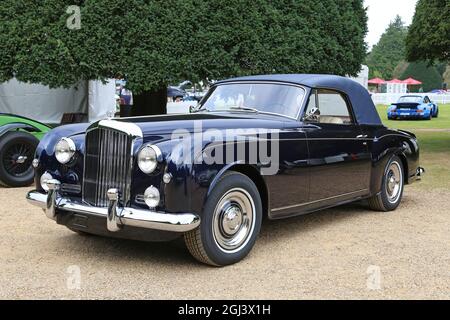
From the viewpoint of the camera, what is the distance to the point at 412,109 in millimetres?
26281

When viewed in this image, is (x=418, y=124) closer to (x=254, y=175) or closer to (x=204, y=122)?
(x=254, y=175)

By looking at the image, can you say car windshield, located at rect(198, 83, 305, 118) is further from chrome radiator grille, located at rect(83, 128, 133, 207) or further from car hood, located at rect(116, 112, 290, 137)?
chrome radiator grille, located at rect(83, 128, 133, 207)

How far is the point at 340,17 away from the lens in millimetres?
12609

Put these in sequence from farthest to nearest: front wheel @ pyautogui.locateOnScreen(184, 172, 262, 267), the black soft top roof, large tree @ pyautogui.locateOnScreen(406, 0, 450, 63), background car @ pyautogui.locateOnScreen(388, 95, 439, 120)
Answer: background car @ pyautogui.locateOnScreen(388, 95, 439, 120)
large tree @ pyautogui.locateOnScreen(406, 0, 450, 63)
the black soft top roof
front wheel @ pyautogui.locateOnScreen(184, 172, 262, 267)

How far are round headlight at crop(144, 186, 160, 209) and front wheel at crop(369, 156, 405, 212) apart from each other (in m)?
3.46

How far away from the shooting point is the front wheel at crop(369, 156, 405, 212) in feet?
22.6

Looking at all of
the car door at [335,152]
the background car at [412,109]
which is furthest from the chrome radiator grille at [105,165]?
the background car at [412,109]

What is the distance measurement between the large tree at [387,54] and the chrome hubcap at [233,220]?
87.6 meters

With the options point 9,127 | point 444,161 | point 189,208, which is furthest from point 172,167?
point 444,161

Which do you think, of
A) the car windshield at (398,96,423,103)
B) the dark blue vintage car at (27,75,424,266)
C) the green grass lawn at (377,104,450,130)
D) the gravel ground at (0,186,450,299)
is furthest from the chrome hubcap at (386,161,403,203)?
the car windshield at (398,96,423,103)

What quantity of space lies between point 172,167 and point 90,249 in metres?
1.46

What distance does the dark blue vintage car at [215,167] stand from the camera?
4.33m

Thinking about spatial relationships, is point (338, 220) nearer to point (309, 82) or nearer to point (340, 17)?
point (309, 82)

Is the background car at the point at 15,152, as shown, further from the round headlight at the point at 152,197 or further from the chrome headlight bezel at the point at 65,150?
the round headlight at the point at 152,197
